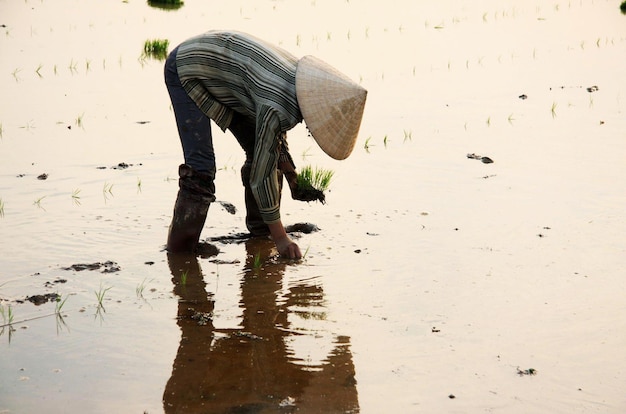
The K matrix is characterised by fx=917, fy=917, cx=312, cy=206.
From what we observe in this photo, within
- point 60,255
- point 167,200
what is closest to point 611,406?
point 60,255

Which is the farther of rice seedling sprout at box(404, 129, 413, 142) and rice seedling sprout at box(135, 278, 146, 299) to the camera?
rice seedling sprout at box(404, 129, 413, 142)

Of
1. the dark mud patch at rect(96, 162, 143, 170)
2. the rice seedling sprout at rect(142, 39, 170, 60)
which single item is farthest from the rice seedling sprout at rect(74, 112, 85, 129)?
the rice seedling sprout at rect(142, 39, 170, 60)

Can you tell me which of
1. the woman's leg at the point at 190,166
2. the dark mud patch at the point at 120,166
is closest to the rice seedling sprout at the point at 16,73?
the dark mud patch at the point at 120,166

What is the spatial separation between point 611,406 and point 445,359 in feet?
2.00

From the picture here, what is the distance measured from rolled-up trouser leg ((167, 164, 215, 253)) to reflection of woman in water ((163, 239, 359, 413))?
441mm

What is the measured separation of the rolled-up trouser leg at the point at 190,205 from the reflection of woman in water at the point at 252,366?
1.45ft

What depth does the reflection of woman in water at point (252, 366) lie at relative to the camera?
3023mm

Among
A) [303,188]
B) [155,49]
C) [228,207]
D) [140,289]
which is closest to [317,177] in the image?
[303,188]

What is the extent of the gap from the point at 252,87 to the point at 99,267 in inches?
44.4

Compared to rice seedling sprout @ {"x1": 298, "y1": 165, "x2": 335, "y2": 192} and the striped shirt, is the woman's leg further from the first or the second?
rice seedling sprout @ {"x1": 298, "y1": 165, "x2": 335, "y2": 192}

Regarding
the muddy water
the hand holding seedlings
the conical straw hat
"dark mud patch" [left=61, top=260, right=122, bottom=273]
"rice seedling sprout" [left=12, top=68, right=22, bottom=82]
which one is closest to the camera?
the muddy water

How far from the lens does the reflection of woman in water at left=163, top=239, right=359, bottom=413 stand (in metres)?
3.02

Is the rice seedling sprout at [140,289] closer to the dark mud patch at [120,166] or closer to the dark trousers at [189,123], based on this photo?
the dark trousers at [189,123]

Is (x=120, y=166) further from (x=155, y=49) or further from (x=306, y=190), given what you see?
(x=155, y=49)
